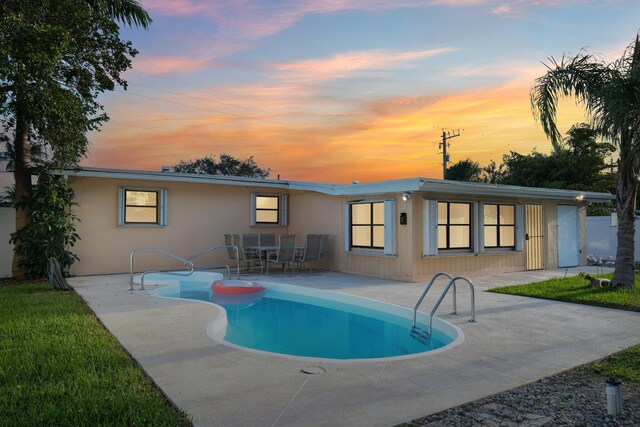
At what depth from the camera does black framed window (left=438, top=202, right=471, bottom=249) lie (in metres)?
11.6

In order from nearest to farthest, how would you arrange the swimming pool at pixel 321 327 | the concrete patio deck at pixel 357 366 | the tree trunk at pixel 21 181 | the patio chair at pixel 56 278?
the concrete patio deck at pixel 357 366 → the swimming pool at pixel 321 327 → the patio chair at pixel 56 278 → the tree trunk at pixel 21 181

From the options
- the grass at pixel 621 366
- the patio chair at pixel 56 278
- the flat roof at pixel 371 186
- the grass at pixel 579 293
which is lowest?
the grass at pixel 621 366

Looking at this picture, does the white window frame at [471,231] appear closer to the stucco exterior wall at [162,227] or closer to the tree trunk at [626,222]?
the tree trunk at [626,222]

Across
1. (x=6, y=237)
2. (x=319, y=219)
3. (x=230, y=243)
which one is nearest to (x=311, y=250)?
(x=319, y=219)

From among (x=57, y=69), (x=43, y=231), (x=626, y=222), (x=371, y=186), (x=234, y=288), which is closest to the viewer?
(x=57, y=69)

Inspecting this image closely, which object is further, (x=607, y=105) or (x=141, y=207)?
(x=141, y=207)

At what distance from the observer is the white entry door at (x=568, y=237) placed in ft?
45.8

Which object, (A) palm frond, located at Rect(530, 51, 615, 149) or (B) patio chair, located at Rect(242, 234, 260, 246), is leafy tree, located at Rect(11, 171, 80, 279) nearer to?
(B) patio chair, located at Rect(242, 234, 260, 246)

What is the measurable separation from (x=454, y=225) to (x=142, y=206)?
8.33 m

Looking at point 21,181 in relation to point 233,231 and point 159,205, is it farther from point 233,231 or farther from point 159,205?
point 233,231

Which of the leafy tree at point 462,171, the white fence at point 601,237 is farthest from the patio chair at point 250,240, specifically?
the leafy tree at point 462,171

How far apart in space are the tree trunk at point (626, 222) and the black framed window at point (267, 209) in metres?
9.30

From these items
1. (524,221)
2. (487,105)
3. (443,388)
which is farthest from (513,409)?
(487,105)

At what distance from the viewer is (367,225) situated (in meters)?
12.1
